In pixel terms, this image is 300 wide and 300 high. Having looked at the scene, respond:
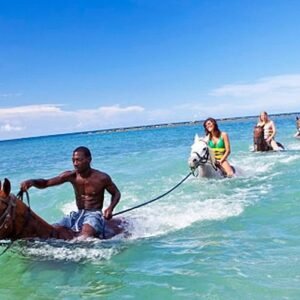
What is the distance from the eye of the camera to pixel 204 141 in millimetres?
10844

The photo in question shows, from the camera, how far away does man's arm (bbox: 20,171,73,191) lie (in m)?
5.25

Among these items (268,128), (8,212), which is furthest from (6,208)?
(268,128)

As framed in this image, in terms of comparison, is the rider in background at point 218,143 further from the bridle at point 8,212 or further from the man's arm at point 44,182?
the bridle at point 8,212

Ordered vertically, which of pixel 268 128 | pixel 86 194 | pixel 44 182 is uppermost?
pixel 268 128

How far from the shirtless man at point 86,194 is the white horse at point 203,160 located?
4838mm

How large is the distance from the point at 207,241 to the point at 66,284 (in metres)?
2.06

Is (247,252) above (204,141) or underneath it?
underneath

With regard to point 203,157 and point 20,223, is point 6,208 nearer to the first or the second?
point 20,223

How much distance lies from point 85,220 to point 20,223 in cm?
106

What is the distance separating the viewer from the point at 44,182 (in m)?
5.75

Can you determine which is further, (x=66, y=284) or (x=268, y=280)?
(x=66, y=284)

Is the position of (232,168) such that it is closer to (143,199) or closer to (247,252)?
(143,199)

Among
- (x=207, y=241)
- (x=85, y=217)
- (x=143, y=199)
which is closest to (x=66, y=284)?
(x=85, y=217)

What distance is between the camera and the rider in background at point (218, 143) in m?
11.1
